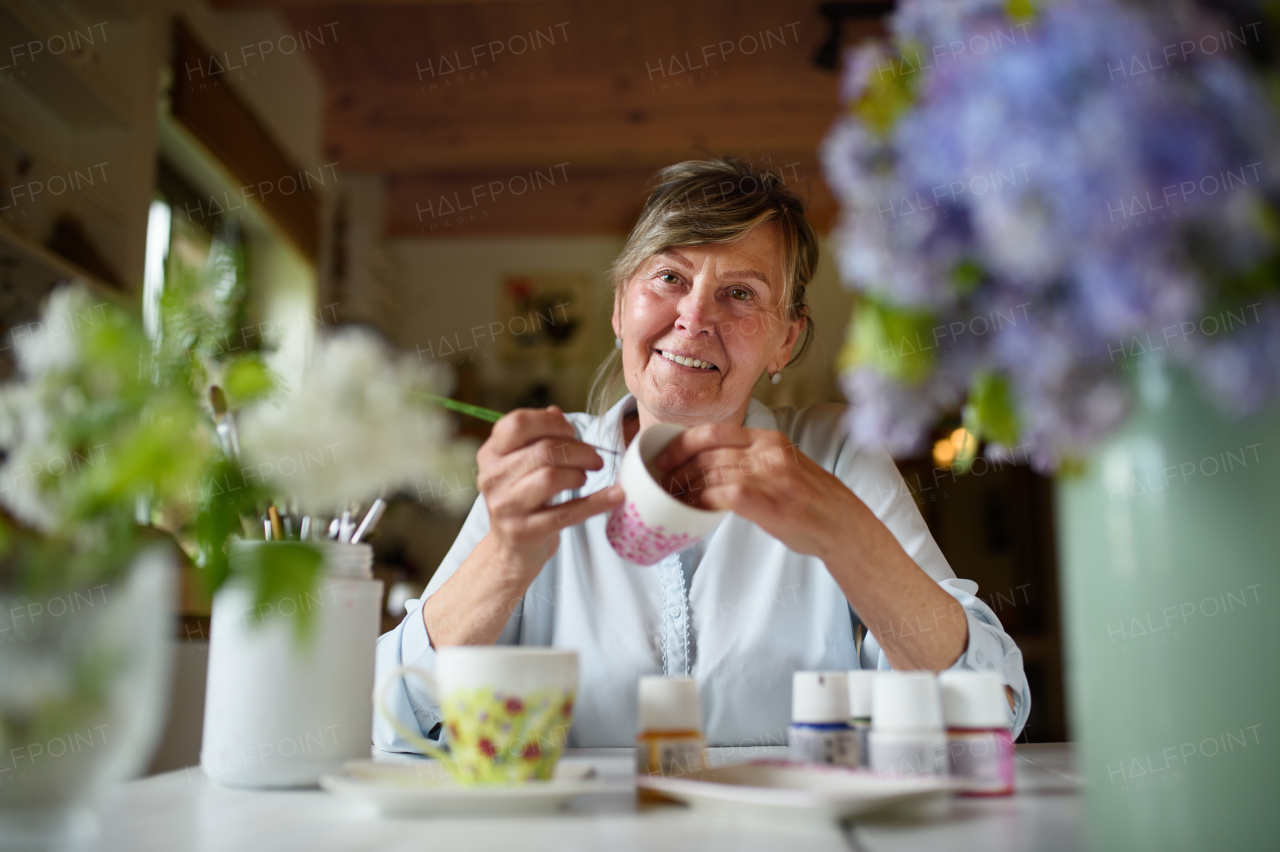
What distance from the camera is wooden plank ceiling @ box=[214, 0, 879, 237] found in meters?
3.79

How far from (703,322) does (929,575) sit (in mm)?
482

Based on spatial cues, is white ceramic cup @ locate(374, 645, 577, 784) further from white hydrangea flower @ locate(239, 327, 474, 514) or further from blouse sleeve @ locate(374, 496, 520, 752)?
blouse sleeve @ locate(374, 496, 520, 752)

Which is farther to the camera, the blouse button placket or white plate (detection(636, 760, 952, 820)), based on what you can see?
the blouse button placket

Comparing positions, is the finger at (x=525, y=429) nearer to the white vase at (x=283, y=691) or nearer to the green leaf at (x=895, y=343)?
the white vase at (x=283, y=691)

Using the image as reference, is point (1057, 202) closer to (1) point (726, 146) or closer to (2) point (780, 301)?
(2) point (780, 301)

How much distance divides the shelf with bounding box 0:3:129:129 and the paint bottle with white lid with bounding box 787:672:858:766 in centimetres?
224

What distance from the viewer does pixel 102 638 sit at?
0.50m

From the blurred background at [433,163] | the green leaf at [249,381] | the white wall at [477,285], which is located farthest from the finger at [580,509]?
the white wall at [477,285]

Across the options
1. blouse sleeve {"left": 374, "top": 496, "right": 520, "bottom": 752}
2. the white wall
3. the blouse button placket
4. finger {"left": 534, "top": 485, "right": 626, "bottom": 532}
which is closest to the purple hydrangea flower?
finger {"left": 534, "top": 485, "right": 626, "bottom": 532}

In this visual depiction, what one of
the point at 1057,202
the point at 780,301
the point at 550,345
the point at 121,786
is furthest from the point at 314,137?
the point at 1057,202

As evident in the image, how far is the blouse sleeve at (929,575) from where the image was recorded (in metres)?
1.02

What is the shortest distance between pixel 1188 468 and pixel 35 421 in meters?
0.57

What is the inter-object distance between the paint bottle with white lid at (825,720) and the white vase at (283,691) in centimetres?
35

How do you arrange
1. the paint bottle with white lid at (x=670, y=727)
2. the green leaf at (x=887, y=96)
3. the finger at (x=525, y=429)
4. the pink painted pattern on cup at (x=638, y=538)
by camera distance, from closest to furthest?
the green leaf at (x=887, y=96), the paint bottle with white lid at (x=670, y=727), the pink painted pattern on cup at (x=638, y=538), the finger at (x=525, y=429)
